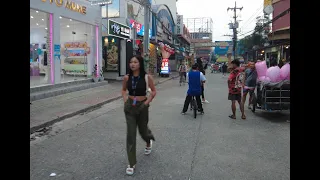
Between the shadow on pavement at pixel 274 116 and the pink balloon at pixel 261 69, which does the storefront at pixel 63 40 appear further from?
the shadow on pavement at pixel 274 116

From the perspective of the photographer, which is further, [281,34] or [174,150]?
[281,34]

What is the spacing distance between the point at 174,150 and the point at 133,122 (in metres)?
1.23

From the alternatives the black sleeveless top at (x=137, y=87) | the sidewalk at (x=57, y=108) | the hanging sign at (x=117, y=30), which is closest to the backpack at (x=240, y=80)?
the black sleeveless top at (x=137, y=87)

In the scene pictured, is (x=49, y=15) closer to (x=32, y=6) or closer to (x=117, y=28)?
(x=32, y=6)

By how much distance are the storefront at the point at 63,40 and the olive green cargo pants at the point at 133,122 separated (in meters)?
8.61

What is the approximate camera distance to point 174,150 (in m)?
5.04

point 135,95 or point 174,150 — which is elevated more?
point 135,95

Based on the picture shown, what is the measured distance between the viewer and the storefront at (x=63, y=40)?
40.2 feet

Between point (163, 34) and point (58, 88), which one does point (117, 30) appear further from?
point (163, 34)

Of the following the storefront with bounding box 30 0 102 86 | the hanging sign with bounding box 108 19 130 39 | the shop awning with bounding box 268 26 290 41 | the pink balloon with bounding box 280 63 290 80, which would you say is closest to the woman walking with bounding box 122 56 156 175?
the pink balloon with bounding box 280 63 290 80

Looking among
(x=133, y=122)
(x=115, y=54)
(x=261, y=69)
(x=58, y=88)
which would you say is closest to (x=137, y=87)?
(x=133, y=122)
